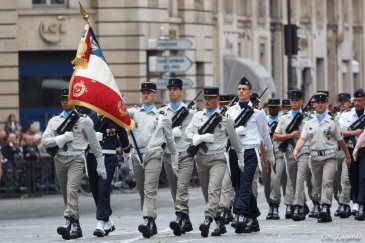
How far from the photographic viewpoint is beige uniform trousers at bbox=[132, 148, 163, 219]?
66.0ft

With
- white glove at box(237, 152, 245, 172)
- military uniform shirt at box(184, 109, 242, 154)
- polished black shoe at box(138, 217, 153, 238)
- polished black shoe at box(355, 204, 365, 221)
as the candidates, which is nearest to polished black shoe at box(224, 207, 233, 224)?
polished black shoe at box(355, 204, 365, 221)

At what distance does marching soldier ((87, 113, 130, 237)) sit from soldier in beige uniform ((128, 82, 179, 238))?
39 cm

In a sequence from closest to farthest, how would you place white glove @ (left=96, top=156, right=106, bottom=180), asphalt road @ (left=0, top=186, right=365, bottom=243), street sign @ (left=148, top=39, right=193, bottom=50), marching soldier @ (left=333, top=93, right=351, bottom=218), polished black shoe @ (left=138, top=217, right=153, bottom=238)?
1. asphalt road @ (left=0, top=186, right=365, bottom=243)
2. polished black shoe @ (left=138, top=217, right=153, bottom=238)
3. white glove @ (left=96, top=156, right=106, bottom=180)
4. marching soldier @ (left=333, top=93, right=351, bottom=218)
5. street sign @ (left=148, top=39, right=193, bottom=50)

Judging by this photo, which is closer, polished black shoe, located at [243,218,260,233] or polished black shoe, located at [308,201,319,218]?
polished black shoe, located at [243,218,260,233]

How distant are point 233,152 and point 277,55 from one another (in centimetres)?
3322

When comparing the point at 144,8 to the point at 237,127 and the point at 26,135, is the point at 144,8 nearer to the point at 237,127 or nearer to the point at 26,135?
the point at 26,135

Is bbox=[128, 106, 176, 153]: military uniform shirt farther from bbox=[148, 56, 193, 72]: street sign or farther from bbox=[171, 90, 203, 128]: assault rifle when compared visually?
bbox=[148, 56, 193, 72]: street sign

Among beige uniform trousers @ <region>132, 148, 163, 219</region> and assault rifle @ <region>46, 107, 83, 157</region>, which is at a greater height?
assault rifle @ <region>46, 107, 83, 157</region>

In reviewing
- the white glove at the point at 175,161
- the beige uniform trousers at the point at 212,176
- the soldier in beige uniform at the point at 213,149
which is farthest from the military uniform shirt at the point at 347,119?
the beige uniform trousers at the point at 212,176

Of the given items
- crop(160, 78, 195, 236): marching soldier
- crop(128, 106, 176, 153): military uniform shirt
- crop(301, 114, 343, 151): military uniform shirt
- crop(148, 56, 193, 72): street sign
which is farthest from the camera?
crop(148, 56, 193, 72): street sign

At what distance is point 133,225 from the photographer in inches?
938

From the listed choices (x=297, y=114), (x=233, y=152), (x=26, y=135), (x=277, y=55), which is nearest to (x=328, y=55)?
(x=277, y=55)

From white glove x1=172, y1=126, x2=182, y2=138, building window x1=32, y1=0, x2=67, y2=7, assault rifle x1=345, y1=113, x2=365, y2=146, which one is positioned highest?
building window x1=32, y1=0, x2=67, y2=7

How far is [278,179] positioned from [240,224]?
4.59 metres
